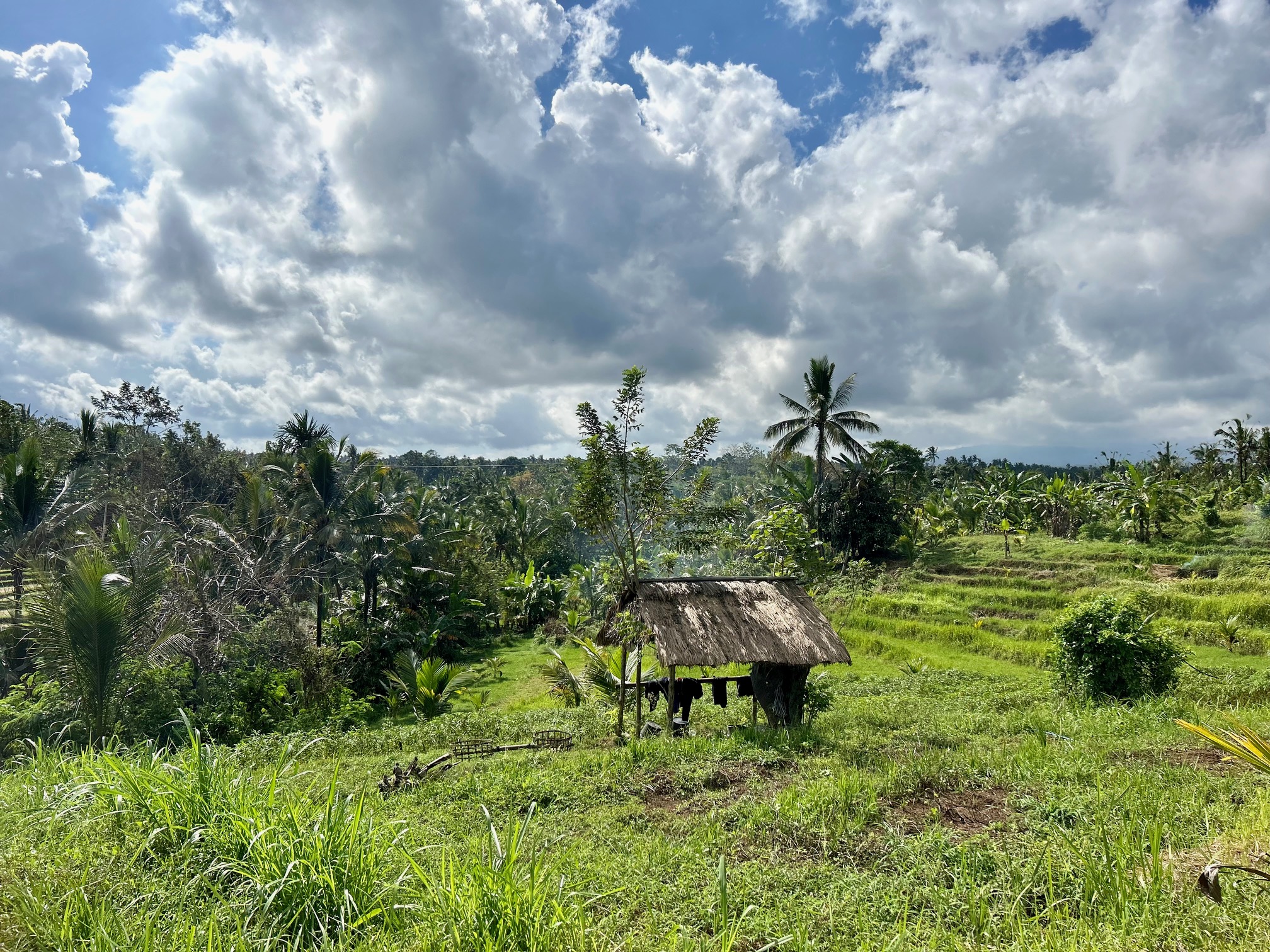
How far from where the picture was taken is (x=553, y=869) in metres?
3.48

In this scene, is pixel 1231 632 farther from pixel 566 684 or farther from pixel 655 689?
pixel 566 684

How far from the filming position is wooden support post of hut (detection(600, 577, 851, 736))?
31.0 feet

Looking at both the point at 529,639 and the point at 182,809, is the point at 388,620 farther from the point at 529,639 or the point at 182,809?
the point at 182,809

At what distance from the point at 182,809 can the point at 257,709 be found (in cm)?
1334

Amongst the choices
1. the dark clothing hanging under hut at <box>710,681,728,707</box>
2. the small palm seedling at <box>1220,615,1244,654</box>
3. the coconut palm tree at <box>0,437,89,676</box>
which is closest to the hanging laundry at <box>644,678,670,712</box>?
the dark clothing hanging under hut at <box>710,681,728,707</box>

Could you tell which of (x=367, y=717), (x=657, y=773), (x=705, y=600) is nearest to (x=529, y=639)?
(x=367, y=717)

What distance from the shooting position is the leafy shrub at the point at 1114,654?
10.3 metres

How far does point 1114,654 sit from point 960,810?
24.7 feet

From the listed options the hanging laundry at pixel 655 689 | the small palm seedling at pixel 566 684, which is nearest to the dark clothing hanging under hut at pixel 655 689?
the hanging laundry at pixel 655 689

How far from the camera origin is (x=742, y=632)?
9836 mm

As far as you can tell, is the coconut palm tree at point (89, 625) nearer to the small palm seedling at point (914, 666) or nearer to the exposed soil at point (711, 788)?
the exposed soil at point (711, 788)

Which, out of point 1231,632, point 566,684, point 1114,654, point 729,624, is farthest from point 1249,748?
point 1231,632

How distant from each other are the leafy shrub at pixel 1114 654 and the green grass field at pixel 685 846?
1.56 metres

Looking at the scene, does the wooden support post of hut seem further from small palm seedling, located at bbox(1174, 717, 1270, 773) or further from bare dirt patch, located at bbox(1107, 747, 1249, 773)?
small palm seedling, located at bbox(1174, 717, 1270, 773)
